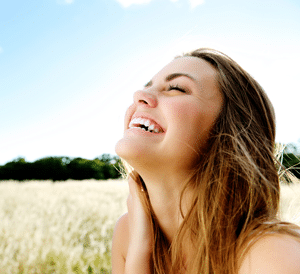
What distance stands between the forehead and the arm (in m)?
0.90

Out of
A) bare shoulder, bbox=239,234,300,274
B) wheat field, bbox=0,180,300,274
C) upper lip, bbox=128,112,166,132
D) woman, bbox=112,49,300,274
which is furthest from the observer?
wheat field, bbox=0,180,300,274

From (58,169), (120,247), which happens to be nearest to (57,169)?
(58,169)

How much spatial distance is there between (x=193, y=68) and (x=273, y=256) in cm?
112

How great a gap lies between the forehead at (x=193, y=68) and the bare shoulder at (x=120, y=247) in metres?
1.25

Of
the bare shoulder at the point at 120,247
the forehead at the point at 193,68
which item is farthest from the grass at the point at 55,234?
the forehead at the point at 193,68

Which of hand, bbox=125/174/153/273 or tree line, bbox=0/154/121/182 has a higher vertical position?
tree line, bbox=0/154/121/182

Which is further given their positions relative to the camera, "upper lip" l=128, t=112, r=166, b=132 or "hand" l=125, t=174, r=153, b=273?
"hand" l=125, t=174, r=153, b=273

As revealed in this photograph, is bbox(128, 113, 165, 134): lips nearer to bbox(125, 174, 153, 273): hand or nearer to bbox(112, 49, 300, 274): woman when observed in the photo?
bbox(112, 49, 300, 274): woman

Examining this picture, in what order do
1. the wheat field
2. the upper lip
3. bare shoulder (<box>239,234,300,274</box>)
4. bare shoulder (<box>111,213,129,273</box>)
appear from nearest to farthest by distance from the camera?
bare shoulder (<box>239,234,300,274</box>) → the upper lip → bare shoulder (<box>111,213,129,273</box>) → the wheat field

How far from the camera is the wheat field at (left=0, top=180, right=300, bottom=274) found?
249 cm

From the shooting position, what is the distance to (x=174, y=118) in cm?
147

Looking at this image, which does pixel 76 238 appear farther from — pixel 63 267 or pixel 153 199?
pixel 153 199

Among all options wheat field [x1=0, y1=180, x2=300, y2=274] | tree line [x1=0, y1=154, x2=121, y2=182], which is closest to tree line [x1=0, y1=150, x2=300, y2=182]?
tree line [x1=0, y1=154, x2=121, y2=182]

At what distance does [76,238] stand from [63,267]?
60 centimetres
